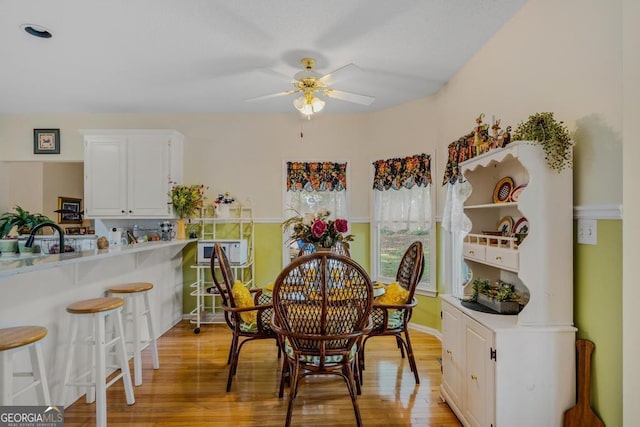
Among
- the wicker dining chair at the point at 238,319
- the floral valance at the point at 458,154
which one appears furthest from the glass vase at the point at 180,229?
the floral valance at the point at 458,154

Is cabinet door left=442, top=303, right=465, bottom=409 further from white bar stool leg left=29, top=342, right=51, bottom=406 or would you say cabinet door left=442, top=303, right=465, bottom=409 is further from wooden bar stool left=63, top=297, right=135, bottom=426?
white bar stool leg left=29, top=342, right=51, bottom=406

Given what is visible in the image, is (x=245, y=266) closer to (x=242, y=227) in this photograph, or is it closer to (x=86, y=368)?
(x=242, y=227)

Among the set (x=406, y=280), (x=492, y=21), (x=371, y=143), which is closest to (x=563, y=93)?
(x=492, y=21)

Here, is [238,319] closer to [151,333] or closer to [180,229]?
[151,333]

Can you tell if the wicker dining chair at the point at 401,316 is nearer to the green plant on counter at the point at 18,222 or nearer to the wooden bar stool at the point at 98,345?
the wooden bar stool at the point at 98,345

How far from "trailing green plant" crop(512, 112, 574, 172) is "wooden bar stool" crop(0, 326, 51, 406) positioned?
2.70m

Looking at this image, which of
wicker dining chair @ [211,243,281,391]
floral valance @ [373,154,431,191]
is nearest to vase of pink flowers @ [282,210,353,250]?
wicker dining chair @ [211,243,281,391]

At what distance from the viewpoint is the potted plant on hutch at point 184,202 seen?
394 centimetres

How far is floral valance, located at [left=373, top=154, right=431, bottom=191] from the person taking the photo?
3.71m

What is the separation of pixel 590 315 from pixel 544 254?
370 mm

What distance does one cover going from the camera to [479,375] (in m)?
1.80

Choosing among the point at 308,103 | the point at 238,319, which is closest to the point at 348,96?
the point at 308,103

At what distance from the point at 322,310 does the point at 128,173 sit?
11.0 ft

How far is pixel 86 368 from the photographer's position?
2363 mm
